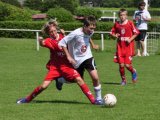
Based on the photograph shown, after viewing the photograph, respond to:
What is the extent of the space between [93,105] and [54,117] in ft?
4.70

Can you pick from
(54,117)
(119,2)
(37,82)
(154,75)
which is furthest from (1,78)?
(119,2)

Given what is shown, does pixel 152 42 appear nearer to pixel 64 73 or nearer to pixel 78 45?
pixel 78 45

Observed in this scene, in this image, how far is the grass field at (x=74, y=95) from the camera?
350 inches

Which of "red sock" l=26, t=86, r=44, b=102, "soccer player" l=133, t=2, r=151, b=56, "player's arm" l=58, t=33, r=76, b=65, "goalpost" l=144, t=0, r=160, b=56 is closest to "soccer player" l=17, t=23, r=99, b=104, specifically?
"red sock" l=26, t=86, r=44, b=102

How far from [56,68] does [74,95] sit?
54.2 inches

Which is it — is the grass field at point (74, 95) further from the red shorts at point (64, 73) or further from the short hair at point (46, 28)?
the short hair at point (46, 28)

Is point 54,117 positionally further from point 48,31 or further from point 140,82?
point 140,82

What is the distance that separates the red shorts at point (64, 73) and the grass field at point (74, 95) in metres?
0.49

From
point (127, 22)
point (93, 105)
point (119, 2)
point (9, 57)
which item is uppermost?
point (127, 22)

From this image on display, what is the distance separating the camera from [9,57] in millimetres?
21531

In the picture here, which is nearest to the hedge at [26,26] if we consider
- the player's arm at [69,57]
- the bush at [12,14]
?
the bush at [12,14]

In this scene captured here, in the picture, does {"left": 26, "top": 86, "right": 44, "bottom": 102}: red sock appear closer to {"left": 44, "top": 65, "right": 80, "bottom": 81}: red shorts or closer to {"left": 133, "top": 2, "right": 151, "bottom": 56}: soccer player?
{"left": 44, "top": 65, "right": 80, "bottom": 81}: red shorts

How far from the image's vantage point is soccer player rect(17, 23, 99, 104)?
10.1 metres

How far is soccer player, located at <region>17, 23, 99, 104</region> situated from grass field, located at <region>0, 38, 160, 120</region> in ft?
0.75
